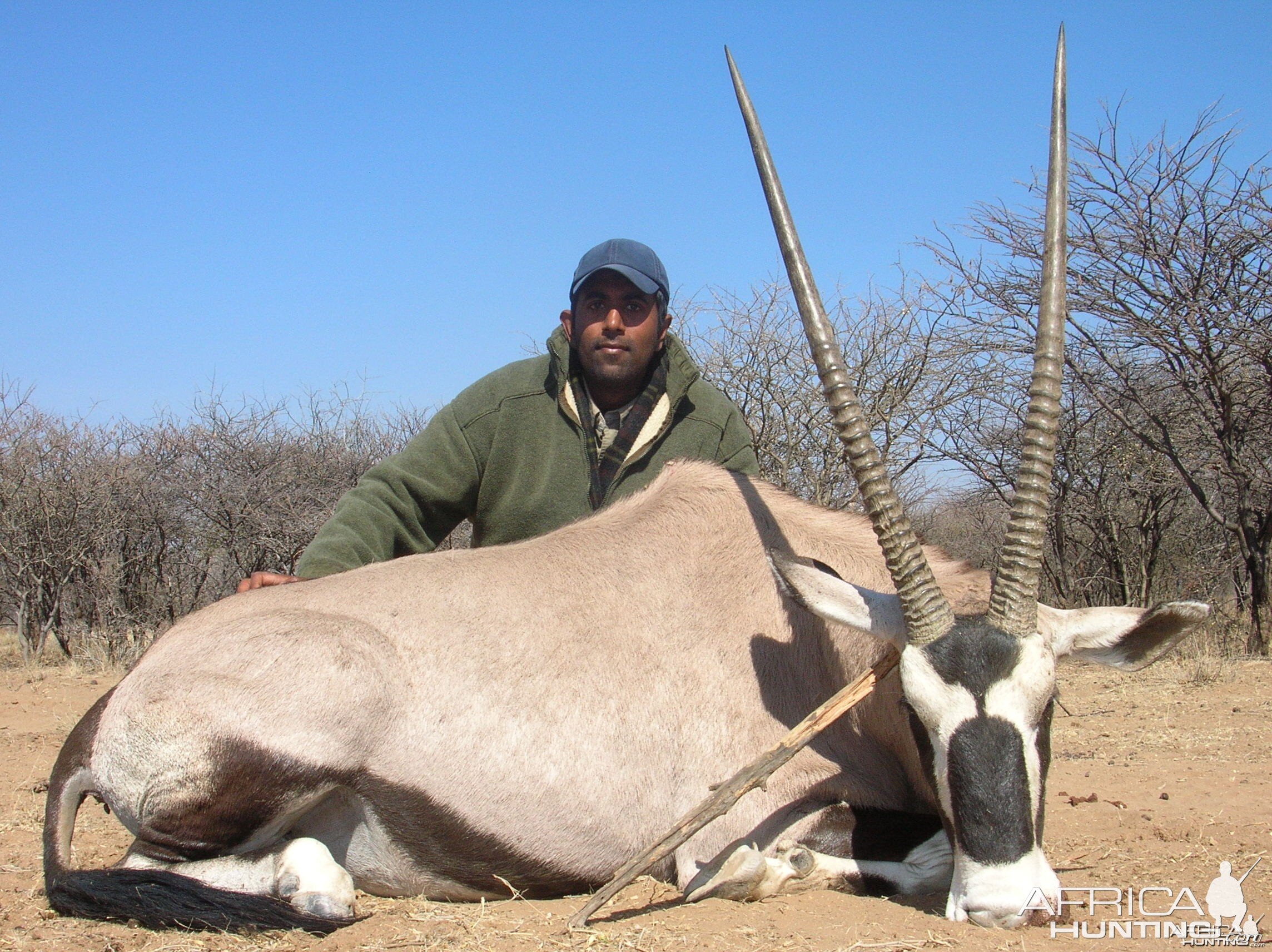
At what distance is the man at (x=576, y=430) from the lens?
213 inches

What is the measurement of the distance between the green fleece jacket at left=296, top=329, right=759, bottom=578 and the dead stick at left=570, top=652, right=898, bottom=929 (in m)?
2.06

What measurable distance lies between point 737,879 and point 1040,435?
1693 millimetres

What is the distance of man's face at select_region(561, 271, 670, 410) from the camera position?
5484mm

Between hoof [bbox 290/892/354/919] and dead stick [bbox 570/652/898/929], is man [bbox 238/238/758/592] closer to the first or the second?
dead stick [bbox 570/652/898/929]

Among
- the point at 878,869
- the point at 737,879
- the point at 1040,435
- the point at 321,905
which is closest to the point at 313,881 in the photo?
the point at 321,905

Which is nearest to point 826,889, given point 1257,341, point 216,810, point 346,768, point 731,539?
point 731,539

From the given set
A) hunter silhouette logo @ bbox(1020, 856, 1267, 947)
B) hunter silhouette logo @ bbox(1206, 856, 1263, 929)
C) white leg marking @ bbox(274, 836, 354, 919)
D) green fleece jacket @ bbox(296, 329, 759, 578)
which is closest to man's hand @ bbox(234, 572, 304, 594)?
green fleece jacket @ bbox(296, 329, 759, 578)

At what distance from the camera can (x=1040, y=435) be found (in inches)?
135

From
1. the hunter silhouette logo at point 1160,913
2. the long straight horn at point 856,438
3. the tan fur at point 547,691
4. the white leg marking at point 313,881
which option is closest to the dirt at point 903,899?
the hunter silhouette logo at point 1160,913

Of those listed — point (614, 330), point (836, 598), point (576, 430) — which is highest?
point (614, 330)

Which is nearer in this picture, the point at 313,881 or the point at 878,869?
the point at 313,881

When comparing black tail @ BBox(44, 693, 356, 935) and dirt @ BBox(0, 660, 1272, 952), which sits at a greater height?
black tail @ BBox(44, 693, 356, 935)

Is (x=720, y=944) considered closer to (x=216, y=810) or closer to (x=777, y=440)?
(x=216, y=810)

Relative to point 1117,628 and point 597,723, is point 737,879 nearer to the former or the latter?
point 597,723
